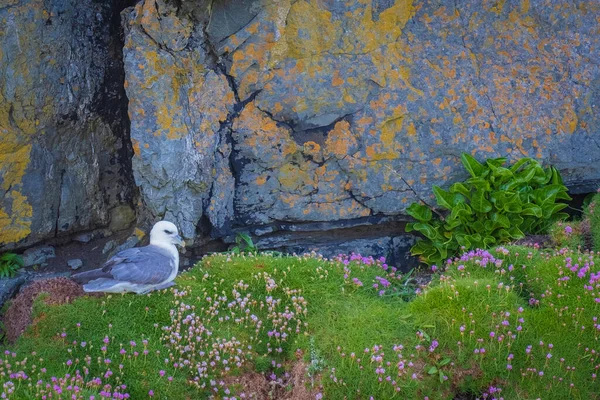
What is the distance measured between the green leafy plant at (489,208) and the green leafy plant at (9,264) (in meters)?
4.73

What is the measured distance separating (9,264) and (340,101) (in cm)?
440

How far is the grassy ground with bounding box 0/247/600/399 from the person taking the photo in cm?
666

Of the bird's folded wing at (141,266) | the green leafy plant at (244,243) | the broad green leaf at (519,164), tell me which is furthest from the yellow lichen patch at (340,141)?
the bird's folded wing at (141,266)

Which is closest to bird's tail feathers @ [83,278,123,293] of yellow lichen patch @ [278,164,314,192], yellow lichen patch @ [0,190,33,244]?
yellow lichen patch @ [0,190,33,244]

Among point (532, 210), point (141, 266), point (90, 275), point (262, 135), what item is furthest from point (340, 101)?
point (90, 275)

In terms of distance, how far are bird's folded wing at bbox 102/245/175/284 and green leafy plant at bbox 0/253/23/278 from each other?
94.8 inches

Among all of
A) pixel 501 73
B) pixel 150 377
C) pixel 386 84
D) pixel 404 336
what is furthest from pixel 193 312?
pixel 501 73

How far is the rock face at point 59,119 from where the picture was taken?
8.99m

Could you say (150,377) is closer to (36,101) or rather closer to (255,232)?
(255,232)

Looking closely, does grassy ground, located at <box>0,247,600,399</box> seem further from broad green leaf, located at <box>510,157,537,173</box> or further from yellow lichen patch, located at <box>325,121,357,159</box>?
yellow lichen patch, located at <box>325,121,357,159</box>

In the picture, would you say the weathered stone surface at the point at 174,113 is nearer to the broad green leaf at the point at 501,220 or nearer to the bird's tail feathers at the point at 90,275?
the bird's tail feathers at the point at 90,275

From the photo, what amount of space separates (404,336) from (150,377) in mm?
2277

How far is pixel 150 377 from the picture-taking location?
6641 mm

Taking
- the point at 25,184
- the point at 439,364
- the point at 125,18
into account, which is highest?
the point at 125,18
